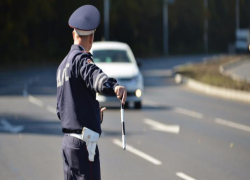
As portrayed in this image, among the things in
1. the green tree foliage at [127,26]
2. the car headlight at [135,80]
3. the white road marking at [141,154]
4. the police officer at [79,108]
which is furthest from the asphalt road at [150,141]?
the green tree foliage at [127,26]

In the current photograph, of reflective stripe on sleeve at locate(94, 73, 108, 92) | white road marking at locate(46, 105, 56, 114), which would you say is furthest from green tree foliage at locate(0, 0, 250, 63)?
reflective stripe on sleeve at locate(94, 73, 108, 92)

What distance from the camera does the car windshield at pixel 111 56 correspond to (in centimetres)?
2041

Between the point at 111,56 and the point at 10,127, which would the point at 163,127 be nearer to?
the point at 10,127

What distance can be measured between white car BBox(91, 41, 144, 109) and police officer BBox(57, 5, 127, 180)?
13.2m

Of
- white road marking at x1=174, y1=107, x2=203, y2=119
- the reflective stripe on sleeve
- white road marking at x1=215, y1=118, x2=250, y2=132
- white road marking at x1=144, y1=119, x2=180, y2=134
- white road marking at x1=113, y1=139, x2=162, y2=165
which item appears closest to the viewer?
the reflective stripe on sleeve

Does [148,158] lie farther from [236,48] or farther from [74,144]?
[236,48]

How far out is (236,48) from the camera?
9069 cm

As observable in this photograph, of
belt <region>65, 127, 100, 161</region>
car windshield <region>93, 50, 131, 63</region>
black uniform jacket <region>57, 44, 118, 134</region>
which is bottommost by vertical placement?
car windshield <region>93, 50, 131, 63</region>

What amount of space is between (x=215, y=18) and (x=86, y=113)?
108298 millimetres

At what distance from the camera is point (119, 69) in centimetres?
1961

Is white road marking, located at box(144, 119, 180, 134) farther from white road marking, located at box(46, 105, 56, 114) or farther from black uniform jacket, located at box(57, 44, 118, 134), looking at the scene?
black uniform jacket, located at box(57, 44, 118, 134)

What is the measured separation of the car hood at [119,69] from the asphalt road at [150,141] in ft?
3.41

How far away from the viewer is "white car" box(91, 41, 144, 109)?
19.3 meters

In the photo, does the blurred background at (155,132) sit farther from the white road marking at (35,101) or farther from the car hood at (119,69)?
the car hood at (119,69)
